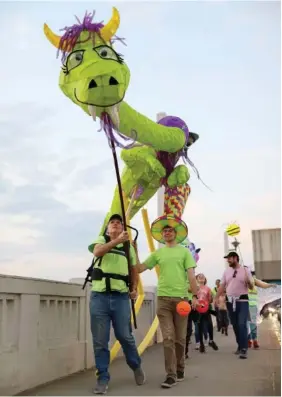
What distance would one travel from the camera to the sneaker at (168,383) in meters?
4.93

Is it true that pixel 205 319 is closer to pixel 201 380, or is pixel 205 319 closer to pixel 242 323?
pixel 242 323

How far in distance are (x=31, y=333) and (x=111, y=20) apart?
3.61m

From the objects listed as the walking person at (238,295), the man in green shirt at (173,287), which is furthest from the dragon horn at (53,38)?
the walking person at (238,295)

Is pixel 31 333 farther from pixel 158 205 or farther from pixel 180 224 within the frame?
pixel 158 205

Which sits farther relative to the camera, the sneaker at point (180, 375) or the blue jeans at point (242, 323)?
the blue jeans at point (242, 323)

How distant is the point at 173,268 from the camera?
17.7ft

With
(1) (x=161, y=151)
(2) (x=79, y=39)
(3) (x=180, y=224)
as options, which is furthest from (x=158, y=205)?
(2) (x=79, y=39)

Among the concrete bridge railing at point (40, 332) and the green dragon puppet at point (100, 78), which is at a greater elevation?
the green dragon puppet at point (100, 78)

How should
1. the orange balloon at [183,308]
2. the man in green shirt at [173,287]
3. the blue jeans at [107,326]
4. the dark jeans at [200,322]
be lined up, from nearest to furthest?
1. the blue jeans at [107,326]
2. the orange balloon at [183,308]
3. the man in green shirt at [173,287]
4. the dark jeans at [200,322]

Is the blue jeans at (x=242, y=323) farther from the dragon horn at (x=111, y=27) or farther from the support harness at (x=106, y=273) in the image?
the dragon horn at (x=111, y=27)

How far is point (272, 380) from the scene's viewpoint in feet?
17.4

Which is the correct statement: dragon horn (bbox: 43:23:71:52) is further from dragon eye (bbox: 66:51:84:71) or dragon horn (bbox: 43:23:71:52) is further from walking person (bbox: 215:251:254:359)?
walking person (bbox: 215:251:254:359)

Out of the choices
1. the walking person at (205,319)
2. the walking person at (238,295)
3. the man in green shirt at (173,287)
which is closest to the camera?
the man in green shirt at (173,287)

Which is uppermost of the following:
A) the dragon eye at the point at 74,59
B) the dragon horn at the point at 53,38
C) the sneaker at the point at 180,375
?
the dragon horn at the point at 53,38
